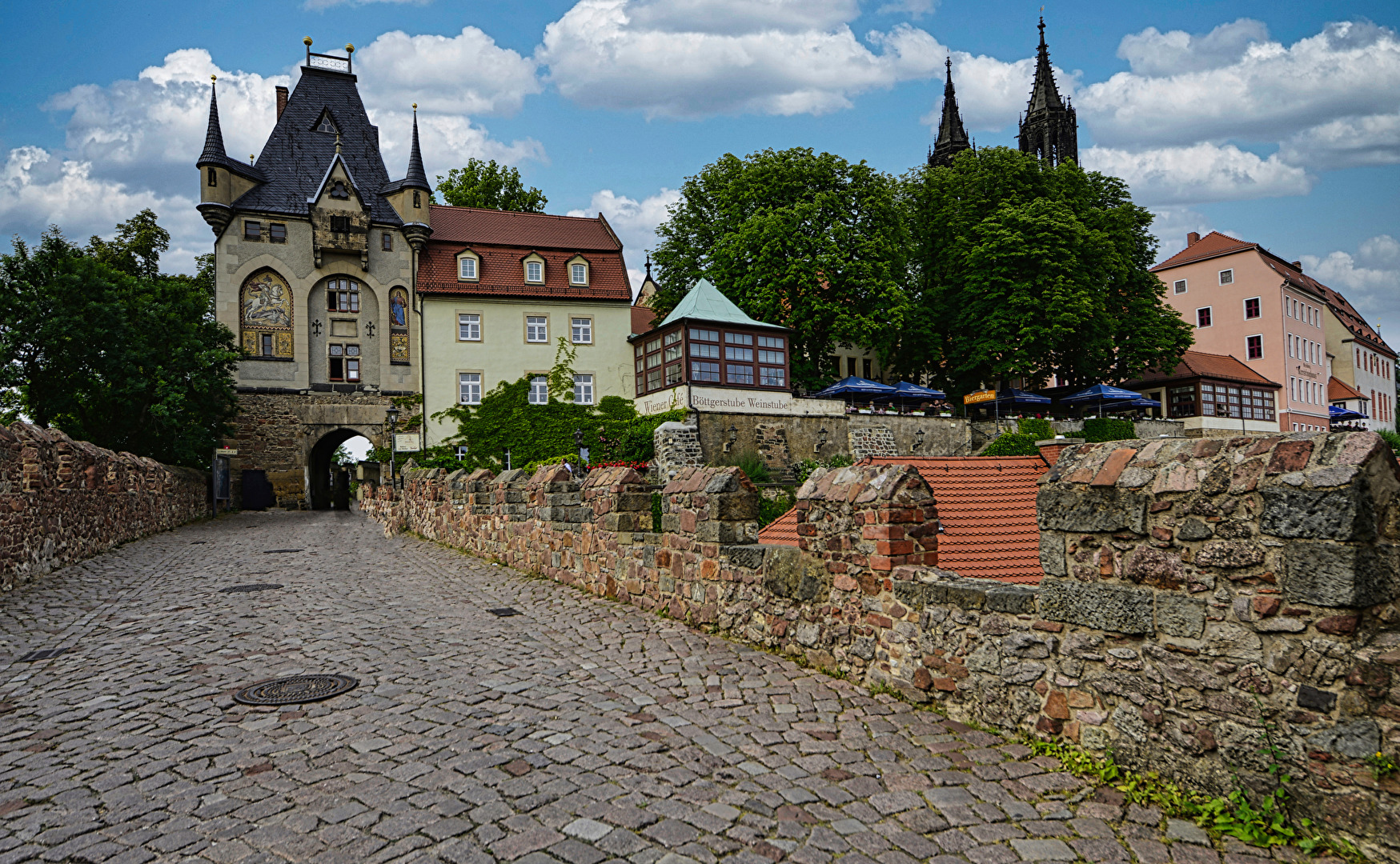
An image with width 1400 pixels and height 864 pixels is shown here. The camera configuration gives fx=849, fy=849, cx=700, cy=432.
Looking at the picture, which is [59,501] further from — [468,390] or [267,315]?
[267,315]

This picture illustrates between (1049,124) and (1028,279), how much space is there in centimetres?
3639

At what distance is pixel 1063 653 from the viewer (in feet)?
14.1

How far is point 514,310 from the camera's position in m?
39.8

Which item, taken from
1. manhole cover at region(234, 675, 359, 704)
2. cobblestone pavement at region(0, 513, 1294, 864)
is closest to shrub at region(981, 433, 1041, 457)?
cobblestone pavement at region(0, 513, 1294, 864)

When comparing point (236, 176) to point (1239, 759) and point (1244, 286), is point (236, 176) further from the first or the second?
point (1244, 286)

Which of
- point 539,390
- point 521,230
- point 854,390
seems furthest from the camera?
point 521,230

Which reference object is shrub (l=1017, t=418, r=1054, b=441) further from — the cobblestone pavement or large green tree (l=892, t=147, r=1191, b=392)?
the cobblestone pavement

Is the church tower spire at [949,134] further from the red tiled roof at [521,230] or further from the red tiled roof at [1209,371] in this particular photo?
the red tiled roof at [521,230]

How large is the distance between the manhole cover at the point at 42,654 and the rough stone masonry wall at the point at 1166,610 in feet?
20.4

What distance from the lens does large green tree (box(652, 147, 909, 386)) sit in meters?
37.2

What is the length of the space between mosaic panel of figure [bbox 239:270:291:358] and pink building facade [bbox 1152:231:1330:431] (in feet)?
176

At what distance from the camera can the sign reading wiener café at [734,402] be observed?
35.4 meters

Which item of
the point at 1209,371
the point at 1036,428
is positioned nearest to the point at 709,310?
the point at 1036,428

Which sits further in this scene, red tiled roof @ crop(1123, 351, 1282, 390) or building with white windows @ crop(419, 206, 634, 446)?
red tiled roof @ crop(1123, 351, 1282, 390)
